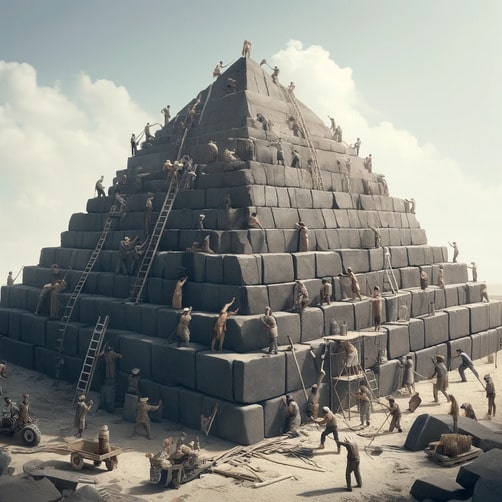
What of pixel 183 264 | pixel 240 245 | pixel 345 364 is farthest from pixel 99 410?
pixel 345 364

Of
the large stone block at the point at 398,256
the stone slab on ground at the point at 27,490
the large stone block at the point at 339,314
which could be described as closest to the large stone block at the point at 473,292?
the large stone block at the point at 398,256

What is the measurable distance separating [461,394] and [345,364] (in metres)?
4.79

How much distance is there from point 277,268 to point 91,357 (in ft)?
21.0

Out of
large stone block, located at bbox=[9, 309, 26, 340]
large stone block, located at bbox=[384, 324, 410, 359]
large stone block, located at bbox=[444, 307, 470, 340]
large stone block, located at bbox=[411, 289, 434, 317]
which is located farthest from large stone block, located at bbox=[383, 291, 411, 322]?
large stone block, located at bbox=[9, 309, 26, 340]

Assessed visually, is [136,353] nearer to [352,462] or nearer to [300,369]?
[300,369]

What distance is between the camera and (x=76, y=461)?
11.0m

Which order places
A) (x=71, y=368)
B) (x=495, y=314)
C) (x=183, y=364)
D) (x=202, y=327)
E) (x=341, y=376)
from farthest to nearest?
(x=495, y=314) < (x=71, y=368) < (x=341, y=376) < (x=202, y=327) < (x=183, y=364)

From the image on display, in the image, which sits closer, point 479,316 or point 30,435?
point 30,435

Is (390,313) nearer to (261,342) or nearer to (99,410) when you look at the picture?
(261,342)

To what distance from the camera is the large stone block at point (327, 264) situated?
16.8 meters

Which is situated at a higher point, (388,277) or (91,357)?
(388,277)

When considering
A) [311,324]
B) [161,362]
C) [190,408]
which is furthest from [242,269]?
[190,408]

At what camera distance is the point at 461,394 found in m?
16.8

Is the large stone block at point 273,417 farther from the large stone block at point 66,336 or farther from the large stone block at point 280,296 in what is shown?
the large stone block at point 66,336
